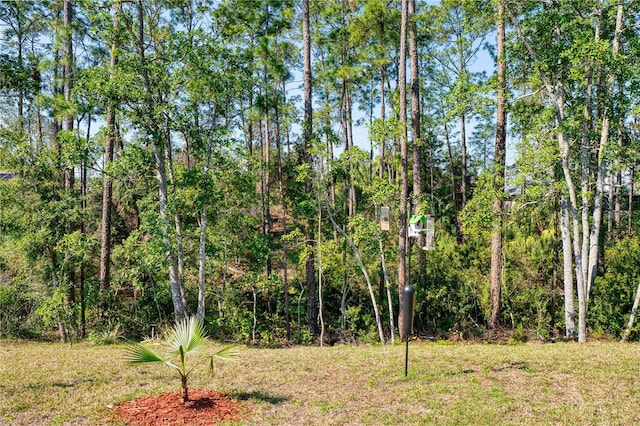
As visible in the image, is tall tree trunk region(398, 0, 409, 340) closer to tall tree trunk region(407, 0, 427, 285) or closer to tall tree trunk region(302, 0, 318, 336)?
tall tree trunk region(407, 0, 427, 285)

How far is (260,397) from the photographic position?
567 centimetres

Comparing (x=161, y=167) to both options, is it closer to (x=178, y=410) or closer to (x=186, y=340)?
(x=186, y=340)

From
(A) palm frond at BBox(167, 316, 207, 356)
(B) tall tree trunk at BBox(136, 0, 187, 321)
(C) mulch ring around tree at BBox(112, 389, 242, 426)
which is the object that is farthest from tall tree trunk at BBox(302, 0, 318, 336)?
(A) palm frond at BBox(167, 316, 207, 356)

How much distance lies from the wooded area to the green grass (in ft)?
10.9

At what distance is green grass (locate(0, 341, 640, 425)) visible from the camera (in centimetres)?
505

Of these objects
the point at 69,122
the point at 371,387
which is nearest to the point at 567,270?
the point at 371,387

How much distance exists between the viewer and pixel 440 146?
23.9m

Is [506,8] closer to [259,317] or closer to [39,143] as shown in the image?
[259,317]

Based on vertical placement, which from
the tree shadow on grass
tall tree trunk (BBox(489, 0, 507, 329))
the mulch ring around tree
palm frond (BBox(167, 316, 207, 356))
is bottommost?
the tree shadow on grass

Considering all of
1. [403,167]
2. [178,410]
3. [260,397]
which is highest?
[403,167]

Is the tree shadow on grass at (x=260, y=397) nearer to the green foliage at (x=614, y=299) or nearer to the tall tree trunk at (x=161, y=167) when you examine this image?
the tall tree trunk at (x=161, y=167)

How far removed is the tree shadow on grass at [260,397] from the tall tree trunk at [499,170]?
271 inches

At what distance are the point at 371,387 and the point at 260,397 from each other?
1.45m

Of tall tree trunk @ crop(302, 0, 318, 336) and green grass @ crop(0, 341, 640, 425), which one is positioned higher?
tall tree trunk @ crop(302, 0, 318, 336)
